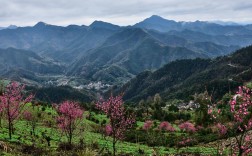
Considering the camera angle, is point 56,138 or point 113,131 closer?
point 113,131

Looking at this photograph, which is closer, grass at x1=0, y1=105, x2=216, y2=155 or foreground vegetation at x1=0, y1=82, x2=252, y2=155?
foreground vegetation at x1=0, y1=82, x2=252, y2=155

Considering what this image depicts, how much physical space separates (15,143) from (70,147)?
625cm

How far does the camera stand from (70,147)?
38531 millimetres

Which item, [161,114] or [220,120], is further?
[161,114]

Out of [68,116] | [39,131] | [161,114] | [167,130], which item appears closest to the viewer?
[68,116]

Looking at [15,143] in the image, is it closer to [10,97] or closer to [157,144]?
[10,97]

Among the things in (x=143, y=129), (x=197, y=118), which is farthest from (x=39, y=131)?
(x=197, y=118)

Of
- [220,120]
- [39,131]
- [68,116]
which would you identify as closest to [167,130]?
[39,131]

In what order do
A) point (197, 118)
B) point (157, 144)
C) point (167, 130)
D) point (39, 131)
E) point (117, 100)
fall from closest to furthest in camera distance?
point (117, 100) → point (39, 131) → point (157, 144) → point (167, 130) → point (197, 118)

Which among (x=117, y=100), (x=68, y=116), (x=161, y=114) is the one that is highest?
(x=117, y=100)

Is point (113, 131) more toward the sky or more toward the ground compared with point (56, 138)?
more toward the sky

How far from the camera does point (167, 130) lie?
257ft

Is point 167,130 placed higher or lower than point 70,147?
lower

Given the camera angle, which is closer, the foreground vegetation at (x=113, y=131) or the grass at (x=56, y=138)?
the foreground vegetation at (x=113, y=131)
